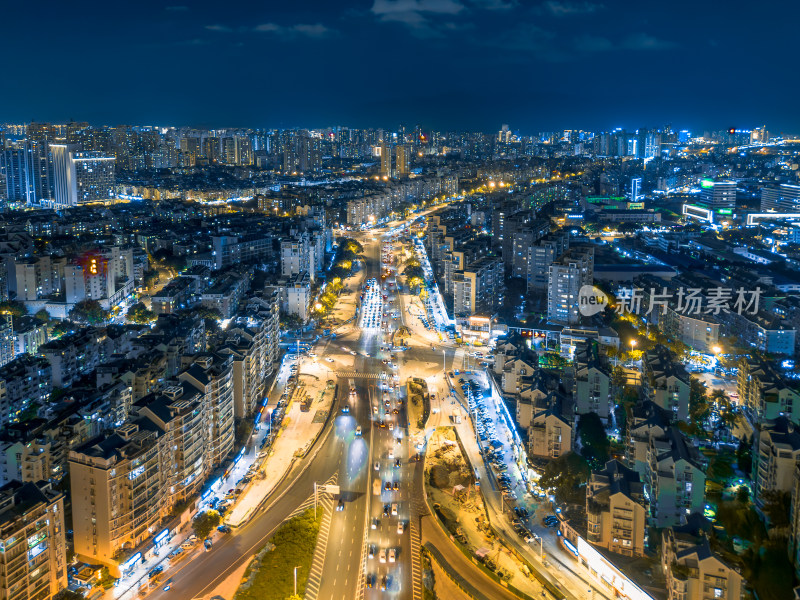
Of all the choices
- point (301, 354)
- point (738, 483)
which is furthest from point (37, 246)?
point (738, 483)


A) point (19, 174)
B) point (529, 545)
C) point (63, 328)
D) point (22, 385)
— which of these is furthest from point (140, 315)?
point (19, 174)

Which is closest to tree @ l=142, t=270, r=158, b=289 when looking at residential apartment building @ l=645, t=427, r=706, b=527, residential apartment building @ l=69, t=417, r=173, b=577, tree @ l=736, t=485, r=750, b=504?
residential apartment building @ l=69, t=417, r=173, b=577

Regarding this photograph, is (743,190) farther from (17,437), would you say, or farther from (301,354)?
(17,437)

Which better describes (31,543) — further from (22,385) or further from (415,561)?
(22,385)

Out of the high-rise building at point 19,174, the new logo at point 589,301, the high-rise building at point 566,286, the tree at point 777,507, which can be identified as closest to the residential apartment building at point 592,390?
the tree at point 777,507

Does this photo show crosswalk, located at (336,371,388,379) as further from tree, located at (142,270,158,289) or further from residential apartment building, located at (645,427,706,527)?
tree, located at (142,270,158,289)
